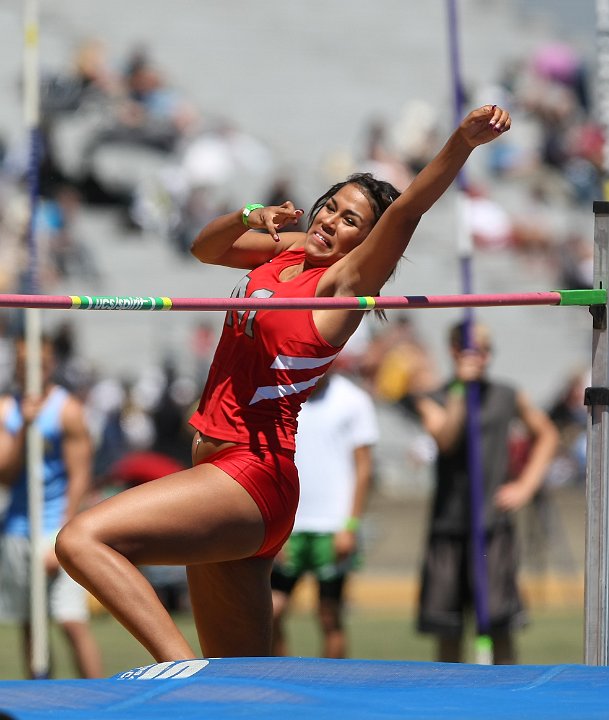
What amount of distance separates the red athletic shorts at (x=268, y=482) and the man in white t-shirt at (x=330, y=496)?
2.87m

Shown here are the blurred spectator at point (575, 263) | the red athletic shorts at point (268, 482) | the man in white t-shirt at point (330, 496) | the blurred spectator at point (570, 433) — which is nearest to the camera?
the red athletic shorts at point (268, 482)

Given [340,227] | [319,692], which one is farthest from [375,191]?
[319,692]

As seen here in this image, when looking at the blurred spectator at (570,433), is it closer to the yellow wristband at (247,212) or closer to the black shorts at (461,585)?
the black shorts at (461,585)

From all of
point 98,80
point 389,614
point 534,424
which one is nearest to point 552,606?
point 389,614

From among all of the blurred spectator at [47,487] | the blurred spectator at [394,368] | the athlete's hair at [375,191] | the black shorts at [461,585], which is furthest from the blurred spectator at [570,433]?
the athlete's hair at [375,191]

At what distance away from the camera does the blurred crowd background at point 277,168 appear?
14.5m

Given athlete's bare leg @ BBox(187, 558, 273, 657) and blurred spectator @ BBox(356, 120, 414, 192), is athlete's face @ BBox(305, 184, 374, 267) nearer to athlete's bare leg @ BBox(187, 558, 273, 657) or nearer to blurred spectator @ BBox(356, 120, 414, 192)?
athlete's bare leg @ BBox(187, 558, 273, 657)

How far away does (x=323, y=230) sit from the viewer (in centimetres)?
443

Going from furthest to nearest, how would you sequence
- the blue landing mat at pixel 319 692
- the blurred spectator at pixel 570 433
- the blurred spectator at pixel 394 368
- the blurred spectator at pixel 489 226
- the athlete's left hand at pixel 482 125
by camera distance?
1. the blurred spectator at pixel 489 226
2. the blurred spectator at pixel 394 368
3. the blurred spectator at pixel 570 433
4. the athlete's left hand at pixel 482 125
5. the blue landing mat at pixel 319 692

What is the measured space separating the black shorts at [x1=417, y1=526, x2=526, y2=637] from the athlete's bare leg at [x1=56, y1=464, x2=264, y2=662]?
10.7ft

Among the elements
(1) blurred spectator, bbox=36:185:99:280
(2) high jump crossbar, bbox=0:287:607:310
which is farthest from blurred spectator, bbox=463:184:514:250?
(2) high jump crossbar, bbox=0:287:607:310

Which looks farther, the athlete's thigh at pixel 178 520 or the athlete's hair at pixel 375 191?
the athlete's hair at pixel 375 191

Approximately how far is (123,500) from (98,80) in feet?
44.3

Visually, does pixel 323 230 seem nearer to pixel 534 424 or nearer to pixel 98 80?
pixel 534 424
